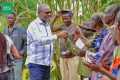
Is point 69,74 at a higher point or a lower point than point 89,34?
lower

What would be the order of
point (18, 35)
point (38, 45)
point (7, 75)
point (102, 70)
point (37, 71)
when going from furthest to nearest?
point (18, 35)
point (37, 71)
point (38, 45)
point (7, 75)
point (102, 70)

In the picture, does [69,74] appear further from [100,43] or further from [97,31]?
[100,43]

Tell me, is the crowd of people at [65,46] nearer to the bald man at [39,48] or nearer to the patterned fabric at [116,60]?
the bald man at [39,48]

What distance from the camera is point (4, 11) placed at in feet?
28.5

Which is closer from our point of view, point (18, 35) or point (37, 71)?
point (37, 71)

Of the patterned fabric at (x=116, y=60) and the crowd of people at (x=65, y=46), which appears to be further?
the crowd of people at (x=65, y=46)

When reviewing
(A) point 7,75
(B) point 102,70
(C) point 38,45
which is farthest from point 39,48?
(B) point 102,70

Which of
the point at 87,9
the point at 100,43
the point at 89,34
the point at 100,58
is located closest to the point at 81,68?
the point at 89,34

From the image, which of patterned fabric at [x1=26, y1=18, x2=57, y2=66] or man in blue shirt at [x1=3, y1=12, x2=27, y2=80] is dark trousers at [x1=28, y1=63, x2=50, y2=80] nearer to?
patterned fabric at [x1=26, y1=18, x2=57, y2=66]

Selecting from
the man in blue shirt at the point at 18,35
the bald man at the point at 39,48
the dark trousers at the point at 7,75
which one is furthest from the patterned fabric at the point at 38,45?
the man in blue shirt at the point at 18,35

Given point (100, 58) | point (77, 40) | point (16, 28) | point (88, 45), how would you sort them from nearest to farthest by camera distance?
1. point (100, 58)
2. point (77, 40)
3. point (88, 45)
4. point (16, 28)

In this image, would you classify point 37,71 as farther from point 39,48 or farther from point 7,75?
point 7,75

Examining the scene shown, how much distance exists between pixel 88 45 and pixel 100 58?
0.98 meters

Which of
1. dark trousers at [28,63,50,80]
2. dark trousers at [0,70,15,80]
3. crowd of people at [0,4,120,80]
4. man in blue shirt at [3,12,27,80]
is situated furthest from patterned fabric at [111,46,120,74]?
man in blue shirt at [3,12,27,80]
